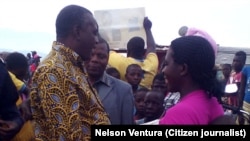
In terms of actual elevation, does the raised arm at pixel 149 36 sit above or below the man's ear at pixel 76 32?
below

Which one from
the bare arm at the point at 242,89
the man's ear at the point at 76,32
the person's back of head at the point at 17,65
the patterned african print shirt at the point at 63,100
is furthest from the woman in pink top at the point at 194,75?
the bare arm at the point at 242,89

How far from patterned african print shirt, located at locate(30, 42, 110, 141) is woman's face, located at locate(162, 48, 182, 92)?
1.62 feet

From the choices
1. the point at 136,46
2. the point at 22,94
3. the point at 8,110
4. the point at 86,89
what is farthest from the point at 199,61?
the point at 136,46

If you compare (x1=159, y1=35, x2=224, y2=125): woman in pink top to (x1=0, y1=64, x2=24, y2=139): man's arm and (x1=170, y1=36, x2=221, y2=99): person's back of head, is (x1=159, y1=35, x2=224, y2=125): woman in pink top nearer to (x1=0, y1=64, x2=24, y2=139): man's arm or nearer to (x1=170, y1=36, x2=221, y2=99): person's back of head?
(x1=170, y1=36, x2=221, y2=99): person's back of head

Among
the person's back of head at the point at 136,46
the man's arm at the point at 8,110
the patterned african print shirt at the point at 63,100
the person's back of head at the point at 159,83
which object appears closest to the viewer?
the patterned african print shirt at the point at 63,100

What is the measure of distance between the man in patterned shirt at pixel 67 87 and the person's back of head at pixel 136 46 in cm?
322

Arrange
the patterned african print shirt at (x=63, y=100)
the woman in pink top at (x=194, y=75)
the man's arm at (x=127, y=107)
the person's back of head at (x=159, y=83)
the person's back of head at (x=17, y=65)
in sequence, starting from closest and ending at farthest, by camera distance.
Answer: the woman in pink top at (x=194, y=75), the patterned african print shirt at (x=63, y=100), the man's arm at (x=127, y=107), the person's back of head at (x=159, y=83), the person's back of head at (x=17, y=65)

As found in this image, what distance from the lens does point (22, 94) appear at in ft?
17.9

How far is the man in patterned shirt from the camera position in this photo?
2.99 meters

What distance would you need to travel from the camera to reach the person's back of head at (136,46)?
21.4 feet

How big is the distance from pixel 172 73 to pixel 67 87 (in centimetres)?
59

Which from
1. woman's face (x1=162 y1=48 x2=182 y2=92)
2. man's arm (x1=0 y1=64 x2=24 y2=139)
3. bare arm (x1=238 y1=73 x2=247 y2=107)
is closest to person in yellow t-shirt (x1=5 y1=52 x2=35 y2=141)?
man's arm (x1=0 y1=64 x2=24 y2=139)

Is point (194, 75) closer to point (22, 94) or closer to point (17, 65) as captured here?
point (22, 94)

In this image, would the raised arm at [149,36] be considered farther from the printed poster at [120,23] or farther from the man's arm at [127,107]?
the man's arm at [127,107]
